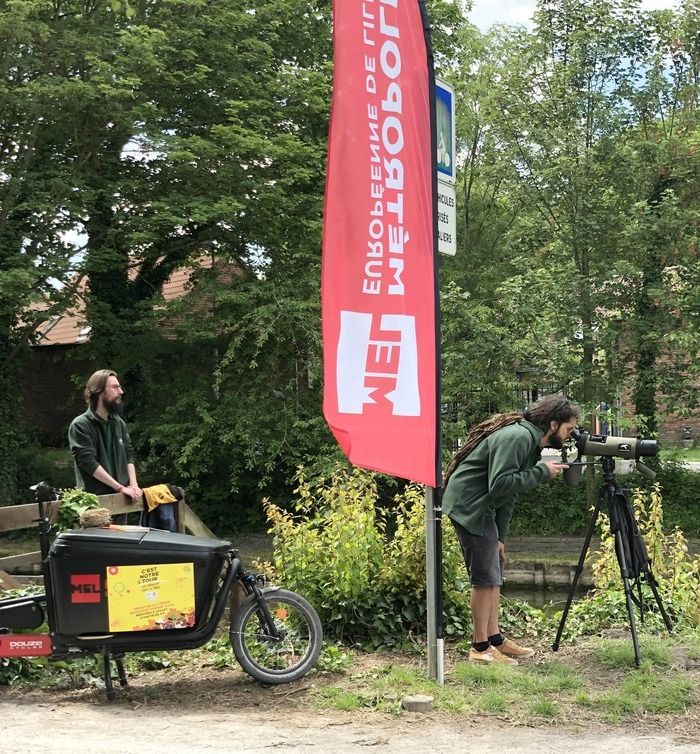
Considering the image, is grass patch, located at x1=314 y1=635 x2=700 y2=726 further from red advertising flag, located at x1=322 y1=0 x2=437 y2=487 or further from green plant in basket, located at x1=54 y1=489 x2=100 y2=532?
green plant in basket, located at x1=54 y1=489 x2=100 y2=532

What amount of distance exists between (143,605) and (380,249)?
236 centimetres

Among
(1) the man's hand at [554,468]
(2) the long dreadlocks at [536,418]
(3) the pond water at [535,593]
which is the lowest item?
(3) the pond water at [535,593]

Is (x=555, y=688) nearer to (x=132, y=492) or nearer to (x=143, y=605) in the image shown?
(x=143, y=605)

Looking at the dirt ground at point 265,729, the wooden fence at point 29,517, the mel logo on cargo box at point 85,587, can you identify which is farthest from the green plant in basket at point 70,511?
the dirt ground at point 265,729

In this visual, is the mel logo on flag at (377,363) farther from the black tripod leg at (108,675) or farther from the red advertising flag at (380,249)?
the black tripod leg at (108,675)

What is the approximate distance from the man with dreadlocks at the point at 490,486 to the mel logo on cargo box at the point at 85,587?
2074 millimetres

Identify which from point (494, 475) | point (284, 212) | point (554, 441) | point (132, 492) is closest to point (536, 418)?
point (554, 441)

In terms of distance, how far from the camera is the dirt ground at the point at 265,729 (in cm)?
414

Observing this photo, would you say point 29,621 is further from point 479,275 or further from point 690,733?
point 479,275

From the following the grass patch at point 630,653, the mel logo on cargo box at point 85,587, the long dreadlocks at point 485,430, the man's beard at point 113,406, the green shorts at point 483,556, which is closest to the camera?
the mel logo on cargo box at point 85,587

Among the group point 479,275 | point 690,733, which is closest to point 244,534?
point 479,275

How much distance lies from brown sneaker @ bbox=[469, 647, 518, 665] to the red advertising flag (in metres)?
1.21

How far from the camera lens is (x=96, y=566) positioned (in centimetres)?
497

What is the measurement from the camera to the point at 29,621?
5152mm
